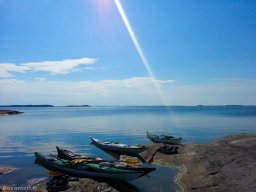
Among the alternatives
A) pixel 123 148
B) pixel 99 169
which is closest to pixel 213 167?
pixel 99 169

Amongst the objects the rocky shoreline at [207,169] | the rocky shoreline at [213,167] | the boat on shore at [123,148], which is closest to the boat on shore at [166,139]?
the rocky shoreline at [213,167]

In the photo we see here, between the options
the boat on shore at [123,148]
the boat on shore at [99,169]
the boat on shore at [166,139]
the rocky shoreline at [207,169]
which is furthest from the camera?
the boat on shore at [166,139]

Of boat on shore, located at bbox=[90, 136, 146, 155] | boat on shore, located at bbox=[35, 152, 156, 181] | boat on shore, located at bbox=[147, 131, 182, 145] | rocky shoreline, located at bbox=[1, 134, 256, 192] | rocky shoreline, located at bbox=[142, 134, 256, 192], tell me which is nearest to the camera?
rocky shoreline, located at bbox=[1, 134, 256, 192]

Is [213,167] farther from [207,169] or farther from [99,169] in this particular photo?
[99,169]

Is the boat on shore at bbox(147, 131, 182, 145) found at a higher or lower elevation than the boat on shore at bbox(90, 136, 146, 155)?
higher

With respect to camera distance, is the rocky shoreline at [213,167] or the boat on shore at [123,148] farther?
the boat on shore at [123,148]

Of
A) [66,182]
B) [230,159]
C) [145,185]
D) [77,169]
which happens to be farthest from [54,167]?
[230,159]

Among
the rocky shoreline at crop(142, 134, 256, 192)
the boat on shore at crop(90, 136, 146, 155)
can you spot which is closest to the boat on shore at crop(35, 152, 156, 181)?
the rocky shoreline at crop(142, 134, 256, 192)

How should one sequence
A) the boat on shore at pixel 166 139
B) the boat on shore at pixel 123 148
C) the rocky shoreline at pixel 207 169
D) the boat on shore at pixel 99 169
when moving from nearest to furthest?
the rocky shoreline at pixel 207 169
the boat on shore at pixel 99 169
the boat on shore at pixel 123 148
the boat on shore at pixel 166 139

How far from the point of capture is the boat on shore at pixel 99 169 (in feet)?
69.9

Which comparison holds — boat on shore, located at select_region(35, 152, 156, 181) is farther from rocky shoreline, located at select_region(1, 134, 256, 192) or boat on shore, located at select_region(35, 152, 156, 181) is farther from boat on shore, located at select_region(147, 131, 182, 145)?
boat on shore, located at select_region(147, 131, 182, 145)

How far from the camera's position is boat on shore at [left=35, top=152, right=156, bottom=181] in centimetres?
2130

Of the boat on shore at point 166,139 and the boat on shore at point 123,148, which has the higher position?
the boat on shore at point 166,139

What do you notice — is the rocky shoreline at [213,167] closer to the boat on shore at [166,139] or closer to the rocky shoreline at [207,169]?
the rocky shoreline at [207,169]
